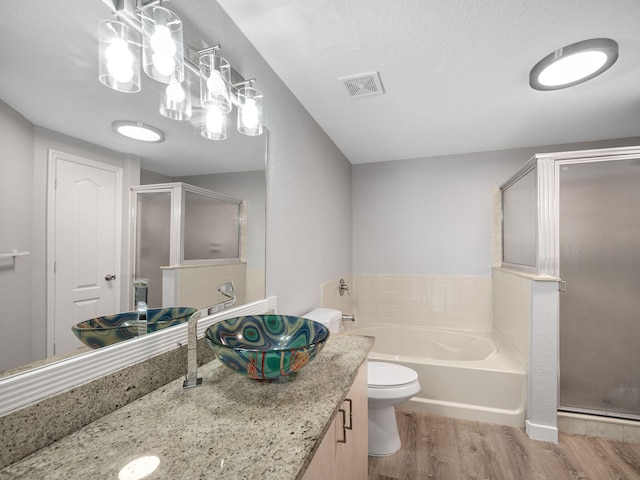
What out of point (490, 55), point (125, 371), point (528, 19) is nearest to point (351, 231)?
point (490, 55)

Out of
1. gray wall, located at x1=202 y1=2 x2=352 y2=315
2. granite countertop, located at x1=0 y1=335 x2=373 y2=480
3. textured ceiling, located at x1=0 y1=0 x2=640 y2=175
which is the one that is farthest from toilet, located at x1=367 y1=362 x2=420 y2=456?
textured ceiling, located at x1=0 y1=0 x2=640 y2=175

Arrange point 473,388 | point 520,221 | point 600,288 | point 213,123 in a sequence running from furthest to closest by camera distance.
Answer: point 520,221 < point 473,388 < point 600,288 < point 213,123

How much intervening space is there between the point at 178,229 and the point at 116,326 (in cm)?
39

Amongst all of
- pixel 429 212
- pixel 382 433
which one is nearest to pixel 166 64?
pixel 382 433

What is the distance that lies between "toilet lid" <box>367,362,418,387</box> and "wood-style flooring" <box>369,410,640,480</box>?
1.42ft

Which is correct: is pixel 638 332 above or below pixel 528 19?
below

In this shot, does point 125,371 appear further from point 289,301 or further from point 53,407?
point 289,301

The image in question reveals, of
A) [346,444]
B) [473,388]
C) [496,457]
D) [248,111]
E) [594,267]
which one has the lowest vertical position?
[496,457]

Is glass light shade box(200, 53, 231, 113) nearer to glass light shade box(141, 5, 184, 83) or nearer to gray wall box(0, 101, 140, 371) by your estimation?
glass light shade box(141, 5, 184, 83)

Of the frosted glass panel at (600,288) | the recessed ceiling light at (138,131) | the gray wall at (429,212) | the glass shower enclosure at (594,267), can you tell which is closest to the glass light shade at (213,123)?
the recessed ceiling light at (138,131)

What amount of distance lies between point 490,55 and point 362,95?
0.76 metres

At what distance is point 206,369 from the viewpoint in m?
1.12

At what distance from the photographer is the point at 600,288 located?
2156 millimetres

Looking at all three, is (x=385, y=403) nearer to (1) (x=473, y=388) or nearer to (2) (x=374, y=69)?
(1) (x=473, y=388)
